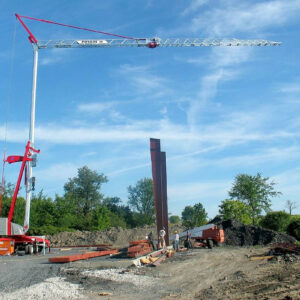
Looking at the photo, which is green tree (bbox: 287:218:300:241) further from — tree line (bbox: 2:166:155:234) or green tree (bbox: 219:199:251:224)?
tree line (bbox: 2:166:155:234)

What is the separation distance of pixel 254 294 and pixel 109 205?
74886 mm

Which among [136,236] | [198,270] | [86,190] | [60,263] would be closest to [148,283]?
[198,270]

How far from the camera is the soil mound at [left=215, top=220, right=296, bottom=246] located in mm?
30453

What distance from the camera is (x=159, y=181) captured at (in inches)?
960

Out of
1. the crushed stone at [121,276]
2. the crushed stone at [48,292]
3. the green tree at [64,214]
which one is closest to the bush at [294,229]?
the crushed stone at [121,276]

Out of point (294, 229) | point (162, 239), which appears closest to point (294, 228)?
point (294, 229)

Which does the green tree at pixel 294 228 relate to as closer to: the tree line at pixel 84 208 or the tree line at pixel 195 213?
the tree line at pixel 195 213

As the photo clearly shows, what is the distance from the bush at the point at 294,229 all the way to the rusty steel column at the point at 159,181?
46.7ft

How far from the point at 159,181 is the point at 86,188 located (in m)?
59.7

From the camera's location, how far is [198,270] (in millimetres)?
15938

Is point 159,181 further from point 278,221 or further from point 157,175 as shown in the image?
point 278,221

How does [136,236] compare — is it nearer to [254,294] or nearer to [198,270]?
[198,270]

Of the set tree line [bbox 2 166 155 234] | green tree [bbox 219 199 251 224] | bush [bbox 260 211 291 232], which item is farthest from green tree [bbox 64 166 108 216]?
bush [bbox 260 211 291 232]

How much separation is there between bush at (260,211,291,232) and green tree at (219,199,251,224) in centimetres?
774
